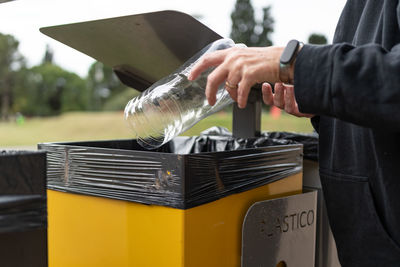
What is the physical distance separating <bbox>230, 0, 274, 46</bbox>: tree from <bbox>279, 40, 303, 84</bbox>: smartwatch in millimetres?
21796

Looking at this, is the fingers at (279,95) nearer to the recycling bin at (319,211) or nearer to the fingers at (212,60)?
the fingers at (212,60)

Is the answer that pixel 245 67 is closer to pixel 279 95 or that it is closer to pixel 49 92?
pixel 279 95

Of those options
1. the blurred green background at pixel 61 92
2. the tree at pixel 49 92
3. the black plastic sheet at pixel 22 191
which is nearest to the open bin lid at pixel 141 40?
the black plastic sheet at pixel 22 191

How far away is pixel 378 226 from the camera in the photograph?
103 centimetres

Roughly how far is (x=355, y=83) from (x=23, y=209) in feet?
2.47

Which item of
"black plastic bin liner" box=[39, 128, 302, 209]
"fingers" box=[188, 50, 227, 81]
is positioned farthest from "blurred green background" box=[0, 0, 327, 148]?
"fingers" box=[188, 50, 227, 81]

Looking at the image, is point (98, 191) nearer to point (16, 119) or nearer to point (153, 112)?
point (153, 112)

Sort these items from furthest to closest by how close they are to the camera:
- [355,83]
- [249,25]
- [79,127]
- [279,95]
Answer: [249,25]
[79,127]
[279,95]
[355,83]

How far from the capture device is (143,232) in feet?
3.59

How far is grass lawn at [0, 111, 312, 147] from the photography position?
16.7 m

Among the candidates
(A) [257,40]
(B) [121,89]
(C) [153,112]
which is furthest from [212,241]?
(B) [121,89]

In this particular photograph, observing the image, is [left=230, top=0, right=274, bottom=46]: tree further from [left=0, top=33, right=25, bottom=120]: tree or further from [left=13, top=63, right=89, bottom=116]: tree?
[left=0, top=33, right=25, bottom=120]: tree

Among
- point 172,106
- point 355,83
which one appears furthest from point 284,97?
point 355,83

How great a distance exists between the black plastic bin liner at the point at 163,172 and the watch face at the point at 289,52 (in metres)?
0.35
